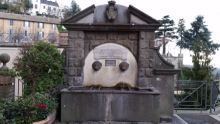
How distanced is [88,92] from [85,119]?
2.39 ft

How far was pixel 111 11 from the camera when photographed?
6.32 m

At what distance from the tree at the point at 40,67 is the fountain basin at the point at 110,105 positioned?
0.78m

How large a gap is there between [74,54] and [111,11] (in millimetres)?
1770

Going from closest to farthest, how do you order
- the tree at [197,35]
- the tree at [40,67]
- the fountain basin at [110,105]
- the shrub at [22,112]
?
the shrub at [22,112]
the tree at [40,67]
the fountain basin at [110,105]
the tree at [197,35]

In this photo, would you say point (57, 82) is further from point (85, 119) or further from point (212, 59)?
point (212, 59)

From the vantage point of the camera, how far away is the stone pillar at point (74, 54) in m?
6.33

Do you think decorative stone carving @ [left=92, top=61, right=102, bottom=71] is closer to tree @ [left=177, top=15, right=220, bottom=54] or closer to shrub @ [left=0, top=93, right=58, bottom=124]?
shrub @ [left=0, top=93, right=58, bottom=124]

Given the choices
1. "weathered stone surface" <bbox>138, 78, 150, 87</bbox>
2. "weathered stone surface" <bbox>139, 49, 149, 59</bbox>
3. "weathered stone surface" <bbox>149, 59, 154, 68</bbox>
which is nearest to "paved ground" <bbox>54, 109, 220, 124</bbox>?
"weathered stone surface" <bbox>138, 78, 150, 87</bbox>

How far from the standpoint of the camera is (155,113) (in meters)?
5.24

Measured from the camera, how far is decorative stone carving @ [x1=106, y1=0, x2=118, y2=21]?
6.30 meters


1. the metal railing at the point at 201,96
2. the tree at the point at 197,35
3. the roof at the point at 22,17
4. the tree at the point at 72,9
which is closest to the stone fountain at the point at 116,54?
the metal railing at the point at 201,96

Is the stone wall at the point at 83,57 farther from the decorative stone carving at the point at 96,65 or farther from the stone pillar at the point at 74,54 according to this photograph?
the decorative stone carving at the point at 96,65

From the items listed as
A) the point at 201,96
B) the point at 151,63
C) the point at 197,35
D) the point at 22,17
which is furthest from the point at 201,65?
the point at 22,17

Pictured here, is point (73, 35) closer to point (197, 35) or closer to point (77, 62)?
point (77, 62)
